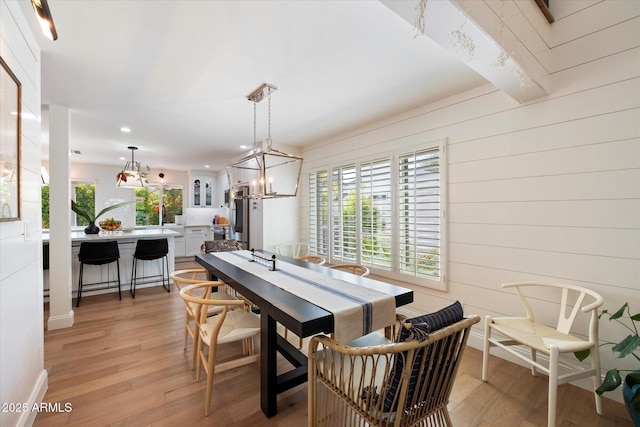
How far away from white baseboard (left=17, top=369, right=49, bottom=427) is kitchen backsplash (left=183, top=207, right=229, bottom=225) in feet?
19.0

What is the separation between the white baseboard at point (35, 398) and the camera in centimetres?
159

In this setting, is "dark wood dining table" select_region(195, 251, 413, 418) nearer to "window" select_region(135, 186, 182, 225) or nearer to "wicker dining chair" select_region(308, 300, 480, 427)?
"wicker dining chair" select_region(308, 300, 480, 427)

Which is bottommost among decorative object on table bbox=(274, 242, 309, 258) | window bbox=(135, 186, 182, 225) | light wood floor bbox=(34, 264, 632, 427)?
light wood floor bbox=(34, 264, 632, 427)

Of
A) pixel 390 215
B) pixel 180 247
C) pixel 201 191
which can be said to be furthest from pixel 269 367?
pixel 201 191

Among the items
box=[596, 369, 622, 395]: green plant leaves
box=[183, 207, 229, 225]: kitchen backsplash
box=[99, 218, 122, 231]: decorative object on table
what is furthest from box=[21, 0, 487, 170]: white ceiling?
box=[183, 207, 229, 225]: kitchen backsplash

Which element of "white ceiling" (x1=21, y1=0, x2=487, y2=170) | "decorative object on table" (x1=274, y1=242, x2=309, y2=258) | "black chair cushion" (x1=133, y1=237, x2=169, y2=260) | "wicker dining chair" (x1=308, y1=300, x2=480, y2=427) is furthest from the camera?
"decorative object on table" (x1=274, y1=242, x2=309, y2=258)

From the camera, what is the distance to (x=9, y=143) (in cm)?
137

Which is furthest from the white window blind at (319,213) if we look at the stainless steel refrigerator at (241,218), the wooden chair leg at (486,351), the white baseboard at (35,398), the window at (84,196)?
the window at (84,196)

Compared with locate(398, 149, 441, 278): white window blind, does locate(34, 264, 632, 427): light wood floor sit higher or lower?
lower

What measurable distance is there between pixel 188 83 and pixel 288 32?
4.08ft

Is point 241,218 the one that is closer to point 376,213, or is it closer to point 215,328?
point 376,213

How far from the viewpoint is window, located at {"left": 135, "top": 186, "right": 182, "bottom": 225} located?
744 centimetres

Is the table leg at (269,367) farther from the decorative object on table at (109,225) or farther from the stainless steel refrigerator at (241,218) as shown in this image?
the decorative object on table at (109,225)

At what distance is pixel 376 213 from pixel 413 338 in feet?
8.25
